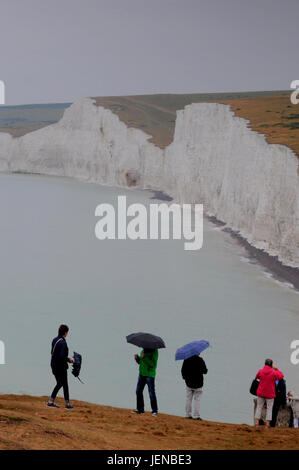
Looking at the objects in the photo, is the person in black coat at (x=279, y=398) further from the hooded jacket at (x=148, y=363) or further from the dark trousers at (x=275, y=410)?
the hooded jacket at (x=148, y=363)

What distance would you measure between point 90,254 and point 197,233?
36.7 ft

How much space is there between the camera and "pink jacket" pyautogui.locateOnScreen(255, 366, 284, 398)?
421 inches

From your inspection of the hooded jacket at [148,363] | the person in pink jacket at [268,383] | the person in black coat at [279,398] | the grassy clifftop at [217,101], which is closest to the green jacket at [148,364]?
the hooded jacket at [148,363]

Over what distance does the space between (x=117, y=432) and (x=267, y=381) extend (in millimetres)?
2686

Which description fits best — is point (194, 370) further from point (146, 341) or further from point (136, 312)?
point (136, 312)

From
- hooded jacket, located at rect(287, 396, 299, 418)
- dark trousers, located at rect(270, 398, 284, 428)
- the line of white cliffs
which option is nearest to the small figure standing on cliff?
hooded jacket, located at rect(287, 396, 299, 418)

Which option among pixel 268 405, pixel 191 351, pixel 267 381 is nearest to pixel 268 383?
pixel 267 381

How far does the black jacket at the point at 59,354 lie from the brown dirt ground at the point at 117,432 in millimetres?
756

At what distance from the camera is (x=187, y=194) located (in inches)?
2527

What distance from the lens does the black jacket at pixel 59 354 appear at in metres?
10.5

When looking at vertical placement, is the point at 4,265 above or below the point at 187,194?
below
